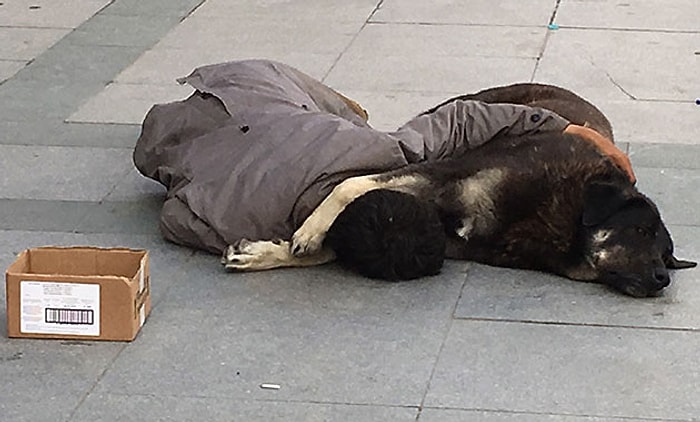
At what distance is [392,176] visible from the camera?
18.5ft

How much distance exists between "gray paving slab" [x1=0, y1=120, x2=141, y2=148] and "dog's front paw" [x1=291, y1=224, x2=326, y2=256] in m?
2.03

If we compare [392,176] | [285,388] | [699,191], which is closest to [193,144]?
[392,176]

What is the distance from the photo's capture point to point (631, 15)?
10430 mm

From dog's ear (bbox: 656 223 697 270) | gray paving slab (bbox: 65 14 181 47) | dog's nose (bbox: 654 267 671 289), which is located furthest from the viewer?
gray paving slab (bbox: 65 14 181 47)

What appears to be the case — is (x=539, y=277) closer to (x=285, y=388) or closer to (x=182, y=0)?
(x=285, y=388)

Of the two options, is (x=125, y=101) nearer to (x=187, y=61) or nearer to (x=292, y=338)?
(x=187, y=61)

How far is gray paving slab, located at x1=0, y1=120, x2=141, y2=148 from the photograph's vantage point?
7.34 meters

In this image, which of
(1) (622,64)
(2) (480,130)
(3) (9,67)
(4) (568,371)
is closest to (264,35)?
(3) (9,67)

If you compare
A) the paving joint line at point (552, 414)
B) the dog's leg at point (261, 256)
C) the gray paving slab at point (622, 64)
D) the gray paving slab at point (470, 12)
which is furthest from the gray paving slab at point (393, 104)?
the paving joint line at point (552, 414)

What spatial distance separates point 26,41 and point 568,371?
235 inches

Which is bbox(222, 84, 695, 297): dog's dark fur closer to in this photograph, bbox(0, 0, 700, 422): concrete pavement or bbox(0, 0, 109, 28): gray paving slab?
bbox(0, 0, 700, 422): concrete pavement

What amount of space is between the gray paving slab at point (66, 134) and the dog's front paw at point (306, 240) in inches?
79.9

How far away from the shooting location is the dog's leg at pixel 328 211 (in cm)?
550

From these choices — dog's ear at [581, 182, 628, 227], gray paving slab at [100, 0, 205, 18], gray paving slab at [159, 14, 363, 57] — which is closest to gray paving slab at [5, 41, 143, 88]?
gray paving slab at [159, 14, 363, 57]
